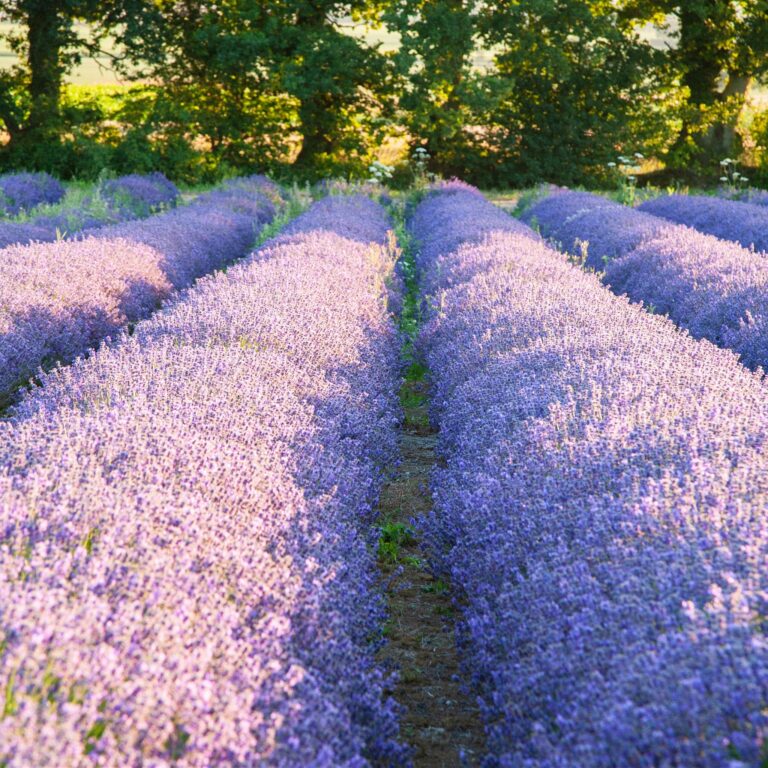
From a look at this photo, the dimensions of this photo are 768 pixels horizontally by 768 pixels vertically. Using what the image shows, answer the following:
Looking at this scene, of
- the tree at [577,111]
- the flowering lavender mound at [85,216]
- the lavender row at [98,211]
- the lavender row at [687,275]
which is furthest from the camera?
the tree at [577,111]

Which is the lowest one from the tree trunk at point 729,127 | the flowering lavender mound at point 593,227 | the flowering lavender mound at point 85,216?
the flowering lavender mound at point 85,216

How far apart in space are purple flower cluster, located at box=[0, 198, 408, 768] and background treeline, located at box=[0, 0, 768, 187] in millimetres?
17334

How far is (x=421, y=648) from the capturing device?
10.4 feet

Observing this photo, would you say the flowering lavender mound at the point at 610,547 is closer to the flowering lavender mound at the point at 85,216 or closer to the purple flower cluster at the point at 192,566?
the purple flower cluster at the point at 192,566

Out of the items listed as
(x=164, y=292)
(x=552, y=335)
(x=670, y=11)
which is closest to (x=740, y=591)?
(x=552, y=335)

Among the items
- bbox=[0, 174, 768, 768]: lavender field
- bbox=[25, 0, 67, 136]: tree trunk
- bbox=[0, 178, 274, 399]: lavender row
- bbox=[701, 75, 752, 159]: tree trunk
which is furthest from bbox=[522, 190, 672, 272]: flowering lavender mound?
bbox=[701, 75, 752, 159]: tree trunk

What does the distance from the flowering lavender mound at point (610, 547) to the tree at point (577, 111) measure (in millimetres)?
22792

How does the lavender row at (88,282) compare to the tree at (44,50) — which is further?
the tree at (44,50)

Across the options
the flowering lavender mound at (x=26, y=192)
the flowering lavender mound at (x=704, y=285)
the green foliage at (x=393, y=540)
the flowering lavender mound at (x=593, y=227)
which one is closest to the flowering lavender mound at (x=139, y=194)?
the flowering lavender mound at (x=26, y=192)

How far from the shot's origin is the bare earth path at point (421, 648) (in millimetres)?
2631

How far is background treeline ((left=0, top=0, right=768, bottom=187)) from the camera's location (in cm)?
2062

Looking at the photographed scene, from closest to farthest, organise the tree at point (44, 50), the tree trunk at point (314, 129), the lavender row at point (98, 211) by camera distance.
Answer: the lavender row at point (98, 211) → the tree at point (44, 50) → the tree trunk at point (314, 129)

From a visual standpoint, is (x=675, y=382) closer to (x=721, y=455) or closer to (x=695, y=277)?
(x=721, y=455)

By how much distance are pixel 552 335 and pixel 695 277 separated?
3178mm
